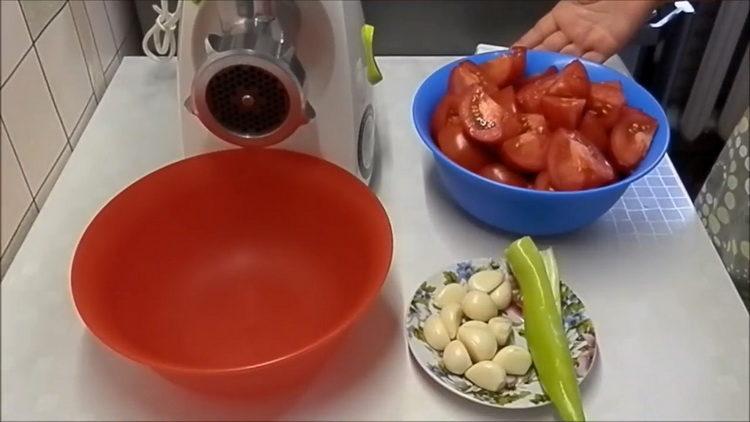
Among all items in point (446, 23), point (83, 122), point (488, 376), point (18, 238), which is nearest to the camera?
point (488, 376)

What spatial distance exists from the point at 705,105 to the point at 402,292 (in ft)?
3.08

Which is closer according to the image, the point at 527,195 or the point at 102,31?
the point at 527,195

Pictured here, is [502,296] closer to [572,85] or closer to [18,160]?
→ [572,85]

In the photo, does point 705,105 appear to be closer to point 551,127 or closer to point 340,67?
point 551,127

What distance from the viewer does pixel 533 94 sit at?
2.23 ft

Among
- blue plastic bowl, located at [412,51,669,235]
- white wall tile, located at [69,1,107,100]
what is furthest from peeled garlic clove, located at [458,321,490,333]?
white wall tile, located at [69,1,107,100]

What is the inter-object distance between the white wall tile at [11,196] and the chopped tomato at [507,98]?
39cm

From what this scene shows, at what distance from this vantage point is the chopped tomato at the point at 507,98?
66 cm

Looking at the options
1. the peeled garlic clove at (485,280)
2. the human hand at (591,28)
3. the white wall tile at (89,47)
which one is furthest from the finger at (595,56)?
the white wall tile at (89,47)

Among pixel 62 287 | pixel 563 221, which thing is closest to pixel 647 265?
pixel 563 221

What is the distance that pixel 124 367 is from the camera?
57 centimetres

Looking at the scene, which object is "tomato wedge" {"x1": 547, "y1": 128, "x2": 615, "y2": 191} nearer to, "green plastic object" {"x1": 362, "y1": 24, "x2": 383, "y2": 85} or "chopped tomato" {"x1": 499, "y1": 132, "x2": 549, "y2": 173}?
"chopped tomato" {"x1": 499, "y1": 132, "x2": 549, "y2": 173}

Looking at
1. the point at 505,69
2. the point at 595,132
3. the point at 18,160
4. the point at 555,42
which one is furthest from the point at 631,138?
the point at 18,160

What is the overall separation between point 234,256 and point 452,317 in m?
0.21
